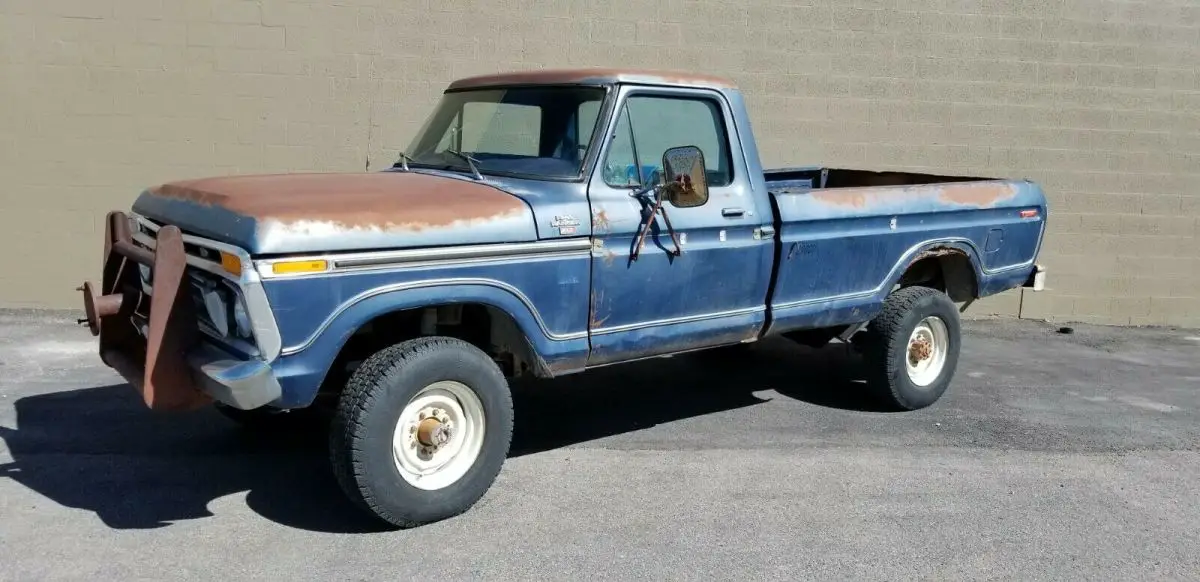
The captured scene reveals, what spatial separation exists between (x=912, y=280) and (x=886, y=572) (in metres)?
3.08

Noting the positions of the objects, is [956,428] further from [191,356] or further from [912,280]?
[191,356]

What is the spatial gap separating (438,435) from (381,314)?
60 cm

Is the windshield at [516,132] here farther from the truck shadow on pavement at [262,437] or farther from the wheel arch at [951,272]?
the wheel arch at [951,272]

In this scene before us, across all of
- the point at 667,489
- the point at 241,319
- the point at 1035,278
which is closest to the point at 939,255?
the point at 1035,278

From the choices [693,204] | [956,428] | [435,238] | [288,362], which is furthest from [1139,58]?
[288,362]

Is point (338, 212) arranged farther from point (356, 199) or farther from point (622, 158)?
point (622, 158)

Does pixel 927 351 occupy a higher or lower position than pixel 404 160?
lower

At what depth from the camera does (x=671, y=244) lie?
16.3ft

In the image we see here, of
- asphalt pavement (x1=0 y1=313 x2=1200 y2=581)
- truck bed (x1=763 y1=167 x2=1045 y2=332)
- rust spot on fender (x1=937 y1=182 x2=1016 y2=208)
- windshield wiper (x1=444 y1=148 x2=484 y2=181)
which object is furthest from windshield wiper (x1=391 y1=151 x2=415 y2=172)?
rust spot on fender (x1=937 y1=182 x2=1016 y2=208)

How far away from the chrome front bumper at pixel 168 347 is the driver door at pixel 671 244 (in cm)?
165

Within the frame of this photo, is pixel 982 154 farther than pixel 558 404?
Yes

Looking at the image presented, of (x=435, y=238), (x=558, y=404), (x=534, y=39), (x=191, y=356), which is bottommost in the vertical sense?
(x=558, y=404)

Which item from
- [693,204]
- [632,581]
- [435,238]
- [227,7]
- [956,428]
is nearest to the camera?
[632,581]

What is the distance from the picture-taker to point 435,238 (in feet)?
13.6
